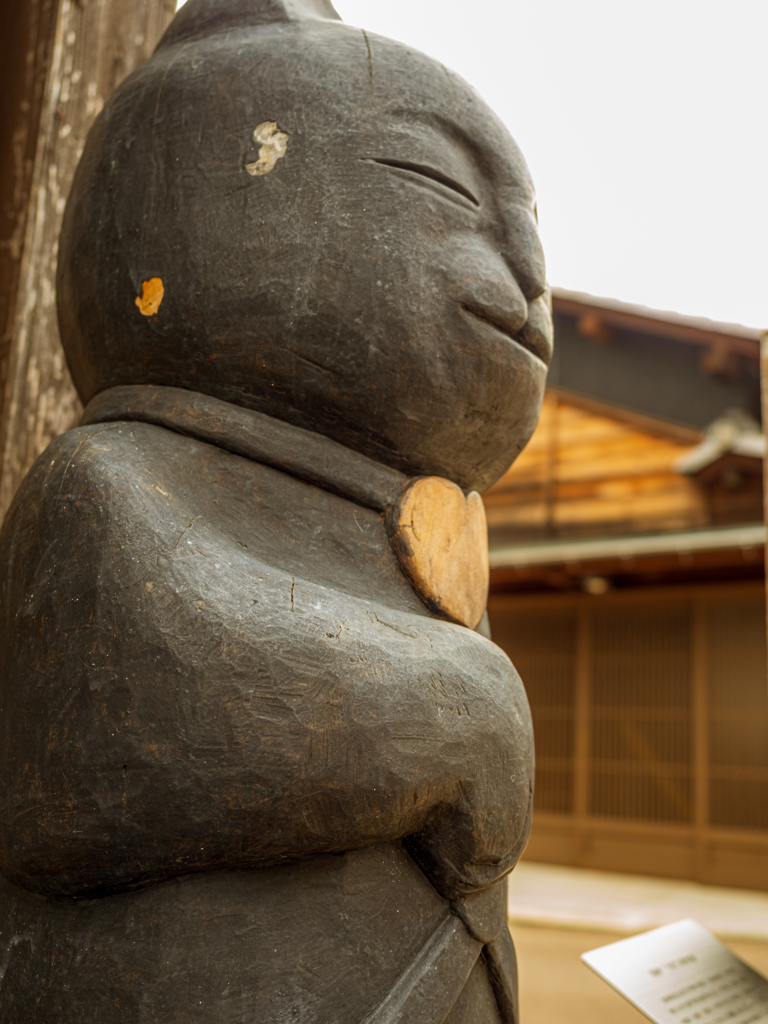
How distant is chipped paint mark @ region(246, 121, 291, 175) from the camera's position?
1.25m

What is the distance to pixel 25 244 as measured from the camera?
1.96 metres

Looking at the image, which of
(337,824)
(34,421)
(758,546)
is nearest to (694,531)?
(758,546)

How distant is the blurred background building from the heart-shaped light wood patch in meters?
5.53

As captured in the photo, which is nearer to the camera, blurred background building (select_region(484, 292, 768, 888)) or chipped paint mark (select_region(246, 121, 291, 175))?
chipped paint mark (select_region(246, 121, 291, 175))

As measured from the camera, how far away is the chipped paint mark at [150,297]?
125cm

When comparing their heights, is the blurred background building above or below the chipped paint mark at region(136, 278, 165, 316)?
below

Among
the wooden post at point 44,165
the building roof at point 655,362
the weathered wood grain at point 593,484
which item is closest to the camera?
the wooden post at point 44,165

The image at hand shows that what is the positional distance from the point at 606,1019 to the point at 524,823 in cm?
325

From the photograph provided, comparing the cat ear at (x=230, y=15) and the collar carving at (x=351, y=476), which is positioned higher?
the cat ear at (x=230, y=15)

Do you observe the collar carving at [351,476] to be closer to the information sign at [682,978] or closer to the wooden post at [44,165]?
the wooden post at [44,165]

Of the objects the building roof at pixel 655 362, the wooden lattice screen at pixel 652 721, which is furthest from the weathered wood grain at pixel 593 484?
the wooden lattice screen at pixel 652 721

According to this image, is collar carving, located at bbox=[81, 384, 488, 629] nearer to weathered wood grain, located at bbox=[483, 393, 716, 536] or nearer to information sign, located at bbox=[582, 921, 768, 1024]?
information sign, located at bbox=[582, 921, 768, 1024]

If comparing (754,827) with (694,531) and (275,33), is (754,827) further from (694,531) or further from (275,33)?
(275,33)

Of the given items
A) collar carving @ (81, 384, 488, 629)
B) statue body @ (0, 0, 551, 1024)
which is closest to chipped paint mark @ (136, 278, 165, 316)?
statue body @ (0, 0, 551, 1024)
